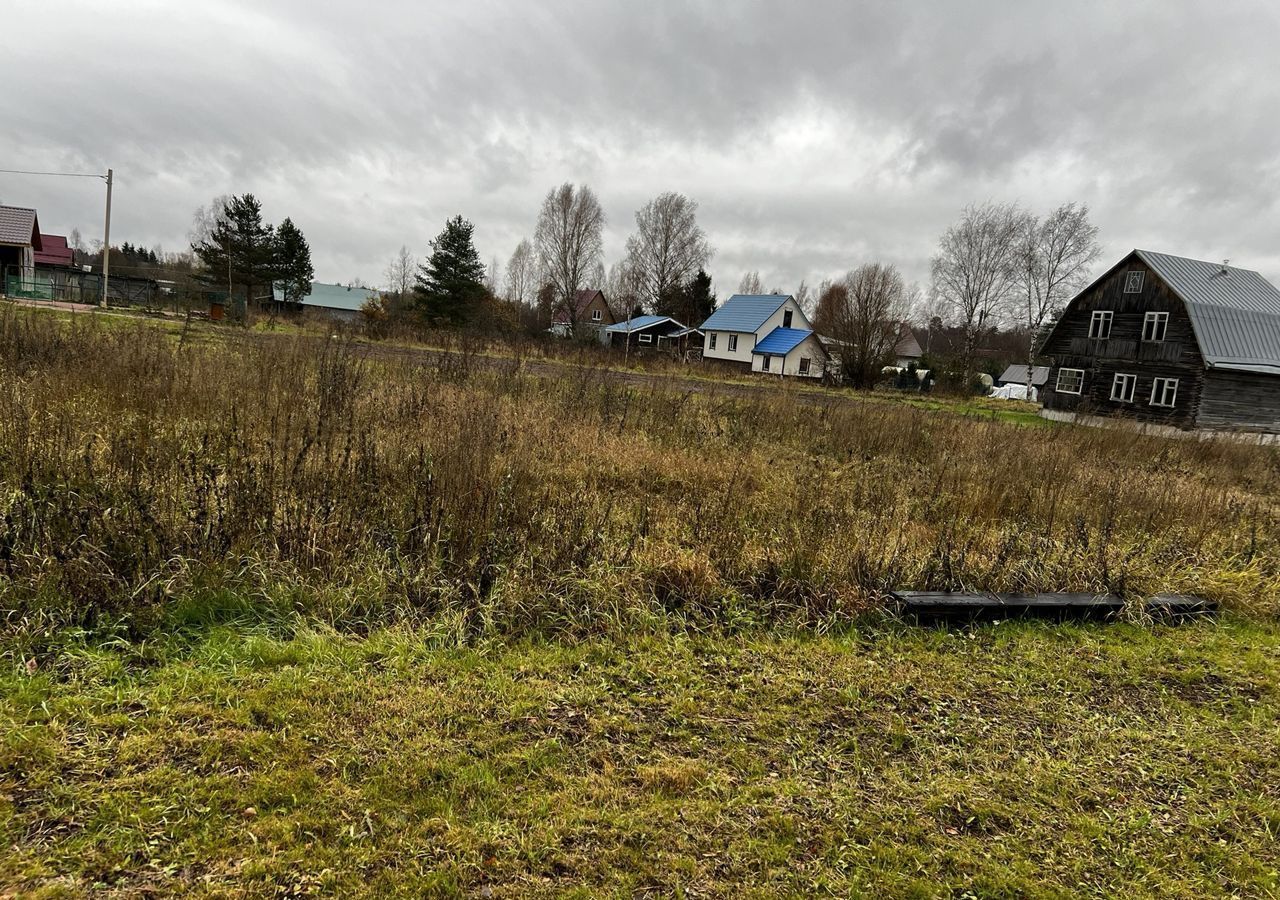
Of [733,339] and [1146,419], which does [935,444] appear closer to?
[1146,419]

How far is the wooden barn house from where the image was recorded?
27.0m

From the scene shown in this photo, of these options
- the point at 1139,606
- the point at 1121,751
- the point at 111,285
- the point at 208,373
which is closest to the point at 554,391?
the point at 208,373

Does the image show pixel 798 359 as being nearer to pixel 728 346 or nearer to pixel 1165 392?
pixel 728 346

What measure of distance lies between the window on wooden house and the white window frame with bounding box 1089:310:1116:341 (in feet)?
6.24

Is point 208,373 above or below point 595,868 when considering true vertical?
above

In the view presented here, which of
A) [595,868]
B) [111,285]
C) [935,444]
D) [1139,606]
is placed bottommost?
[595,868]

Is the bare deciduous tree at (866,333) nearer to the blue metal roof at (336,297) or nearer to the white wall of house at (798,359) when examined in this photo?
the white wall of house at (798,359)

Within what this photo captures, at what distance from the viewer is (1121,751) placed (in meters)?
3.07

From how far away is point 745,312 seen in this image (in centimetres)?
5409

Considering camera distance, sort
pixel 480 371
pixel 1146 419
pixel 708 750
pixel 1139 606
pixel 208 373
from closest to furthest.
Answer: pixel 708 750
pixel 1139 606
pixel 208 373
pixel 480 371
pixel 1146 419

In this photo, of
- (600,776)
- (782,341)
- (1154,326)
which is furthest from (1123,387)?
(600,776)

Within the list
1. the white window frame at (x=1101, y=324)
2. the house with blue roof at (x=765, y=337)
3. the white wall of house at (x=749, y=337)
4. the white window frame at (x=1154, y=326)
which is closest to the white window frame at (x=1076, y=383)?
A: the white window frame at (x=1101, y=324)

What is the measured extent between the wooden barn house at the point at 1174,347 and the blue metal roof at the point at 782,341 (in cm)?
1942

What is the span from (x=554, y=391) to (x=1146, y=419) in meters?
30.7
